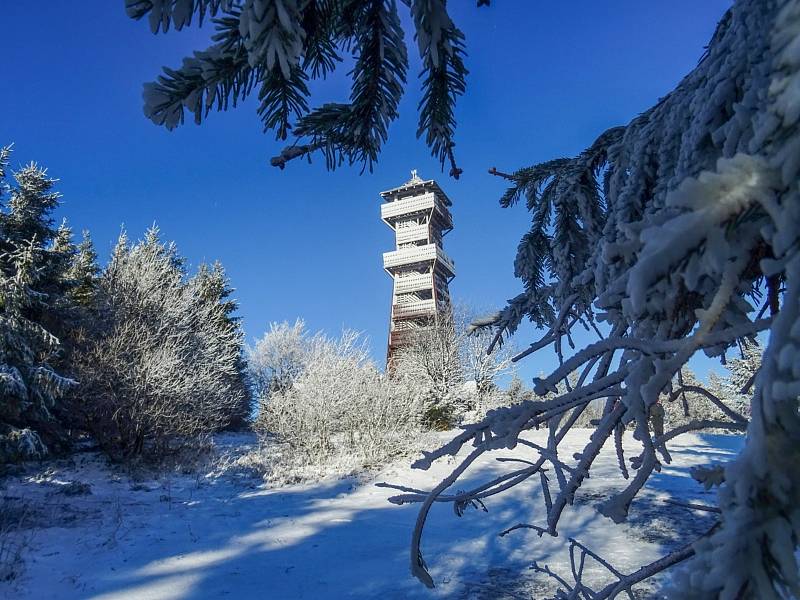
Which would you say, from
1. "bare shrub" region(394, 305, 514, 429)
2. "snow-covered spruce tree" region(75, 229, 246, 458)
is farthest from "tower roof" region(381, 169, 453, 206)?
"snow-covered spruce tree" region(75, 229, 246, 458)

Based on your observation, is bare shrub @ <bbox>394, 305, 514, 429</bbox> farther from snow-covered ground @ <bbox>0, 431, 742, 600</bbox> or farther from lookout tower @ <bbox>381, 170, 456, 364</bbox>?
snow-covered ground @ <bbox>0, 431, 742, 600</bbox>

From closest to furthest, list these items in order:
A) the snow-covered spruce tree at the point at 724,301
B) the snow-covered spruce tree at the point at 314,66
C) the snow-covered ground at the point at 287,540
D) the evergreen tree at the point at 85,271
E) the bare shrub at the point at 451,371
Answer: the snow-covered spruce tree at the point at 724,301 → the snow-covered spruce tree at the point at 314,66 → the snow-covered ground at the point at 287,540 → the evergreen tree at the point at 85,271 → the bare shrub at the point at 451,371

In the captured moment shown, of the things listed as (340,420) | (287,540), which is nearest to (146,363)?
(340,420)

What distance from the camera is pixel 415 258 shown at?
2872 centimetres

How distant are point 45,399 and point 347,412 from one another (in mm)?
6938

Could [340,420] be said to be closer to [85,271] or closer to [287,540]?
[287,540]

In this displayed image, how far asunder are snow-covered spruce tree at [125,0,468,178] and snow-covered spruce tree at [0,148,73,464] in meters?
9.94

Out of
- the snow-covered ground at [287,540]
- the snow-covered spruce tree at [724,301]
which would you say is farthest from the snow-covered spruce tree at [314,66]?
the snow-covered ground at [287,540]

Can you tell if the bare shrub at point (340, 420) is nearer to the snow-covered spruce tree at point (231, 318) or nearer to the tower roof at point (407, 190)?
the snow-covered spruce tree at point (231, 318)

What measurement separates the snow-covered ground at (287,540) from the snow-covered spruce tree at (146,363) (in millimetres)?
1815

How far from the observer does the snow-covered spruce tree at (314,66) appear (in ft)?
2.55

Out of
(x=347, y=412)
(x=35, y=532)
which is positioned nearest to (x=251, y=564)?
(x=35, y=532)

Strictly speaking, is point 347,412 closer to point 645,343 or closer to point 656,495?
point 656,495

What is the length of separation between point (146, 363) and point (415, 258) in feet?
64.2
